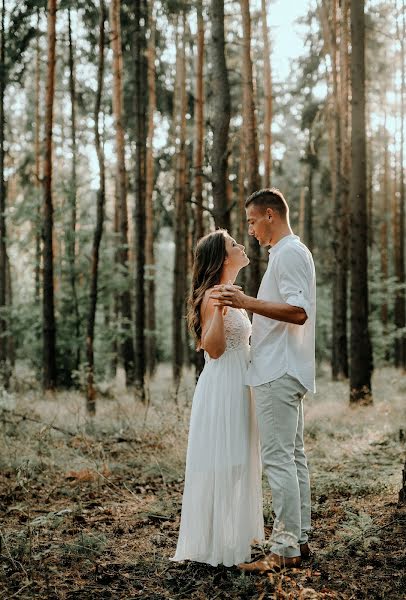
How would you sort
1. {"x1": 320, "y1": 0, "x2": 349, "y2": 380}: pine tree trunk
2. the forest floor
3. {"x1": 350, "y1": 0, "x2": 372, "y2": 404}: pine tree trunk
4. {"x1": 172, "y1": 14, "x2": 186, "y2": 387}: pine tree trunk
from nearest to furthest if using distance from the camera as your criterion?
the forest floor, {"x1": 350, "y1": 0, "x2": 372, "y2": 404}: pine tree trunk, {"x1": 320, "y1": 0, "x2": 349, "y2": 380}: pine tree trunk, {"x1": 172, "y1": 14, "x2": 186, "y2": 387}: pine tree trunk

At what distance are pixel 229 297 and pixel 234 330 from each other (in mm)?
439

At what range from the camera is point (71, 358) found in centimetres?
1591

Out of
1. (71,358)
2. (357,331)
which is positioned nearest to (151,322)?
(71,358)

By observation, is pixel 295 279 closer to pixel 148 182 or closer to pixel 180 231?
pixel 180 231

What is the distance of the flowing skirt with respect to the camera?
4492 mm

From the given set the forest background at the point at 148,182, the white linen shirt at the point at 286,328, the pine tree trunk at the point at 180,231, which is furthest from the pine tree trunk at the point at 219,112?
the pine tree trunk at the point at 180,231

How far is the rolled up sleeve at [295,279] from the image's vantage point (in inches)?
167

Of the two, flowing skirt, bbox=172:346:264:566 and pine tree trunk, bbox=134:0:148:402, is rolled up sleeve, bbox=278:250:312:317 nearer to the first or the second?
flowing skirt, bbox=172:346:264:566

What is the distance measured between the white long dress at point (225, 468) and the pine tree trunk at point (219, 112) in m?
5.39

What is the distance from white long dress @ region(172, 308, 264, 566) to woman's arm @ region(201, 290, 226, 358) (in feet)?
0.35

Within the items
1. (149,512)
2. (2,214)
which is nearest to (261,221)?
(149,512)

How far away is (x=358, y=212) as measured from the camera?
39.8ft

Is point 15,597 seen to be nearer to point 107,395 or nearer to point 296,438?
point 296,438

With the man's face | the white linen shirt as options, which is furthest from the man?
the man's face
